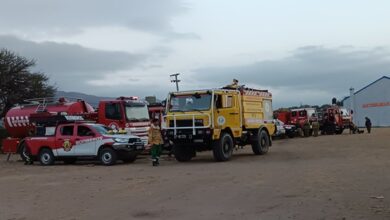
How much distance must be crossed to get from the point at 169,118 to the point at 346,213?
12800mm

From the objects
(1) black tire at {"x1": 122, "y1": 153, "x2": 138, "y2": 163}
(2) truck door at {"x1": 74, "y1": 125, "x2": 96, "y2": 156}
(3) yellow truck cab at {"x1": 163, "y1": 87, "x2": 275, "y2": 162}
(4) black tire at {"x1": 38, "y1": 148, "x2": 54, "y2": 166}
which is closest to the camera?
(3) yellow truck cab at {"x1": 163, "y1": 87, "x2": 275, "y2": 162}

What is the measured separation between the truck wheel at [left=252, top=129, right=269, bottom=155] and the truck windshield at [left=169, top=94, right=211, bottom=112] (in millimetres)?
4221

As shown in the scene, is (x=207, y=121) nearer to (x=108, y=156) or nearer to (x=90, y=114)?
(x=108, y=156)

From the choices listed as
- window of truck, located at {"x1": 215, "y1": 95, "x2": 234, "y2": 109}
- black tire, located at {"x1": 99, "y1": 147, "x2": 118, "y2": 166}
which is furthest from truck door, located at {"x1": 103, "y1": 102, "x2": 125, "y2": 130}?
window of truck, located at {"x1": 215, "y1": 95, "x2": 234, "y2": 109}

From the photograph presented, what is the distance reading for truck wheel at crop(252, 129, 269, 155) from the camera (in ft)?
81.2

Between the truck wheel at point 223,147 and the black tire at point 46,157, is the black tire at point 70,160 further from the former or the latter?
the truck wheel at point 223,147

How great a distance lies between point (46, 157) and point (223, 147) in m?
7.36

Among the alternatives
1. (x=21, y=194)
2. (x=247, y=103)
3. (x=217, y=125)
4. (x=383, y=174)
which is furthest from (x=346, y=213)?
(x=247, y=103)

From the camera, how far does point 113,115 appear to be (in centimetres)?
2542

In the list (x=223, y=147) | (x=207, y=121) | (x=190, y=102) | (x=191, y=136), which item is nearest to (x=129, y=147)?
(x=191, y=136)

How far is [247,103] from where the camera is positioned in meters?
23.8

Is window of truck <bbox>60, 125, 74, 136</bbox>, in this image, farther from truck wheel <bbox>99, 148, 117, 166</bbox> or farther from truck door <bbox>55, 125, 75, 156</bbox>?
truck wheel <bbox>99, 148, 117, 166</bbox>

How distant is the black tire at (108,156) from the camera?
21.6 meters

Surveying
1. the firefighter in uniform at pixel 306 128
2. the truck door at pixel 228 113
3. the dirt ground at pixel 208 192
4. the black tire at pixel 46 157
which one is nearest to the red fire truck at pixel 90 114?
the black tire at pixel 46 157
